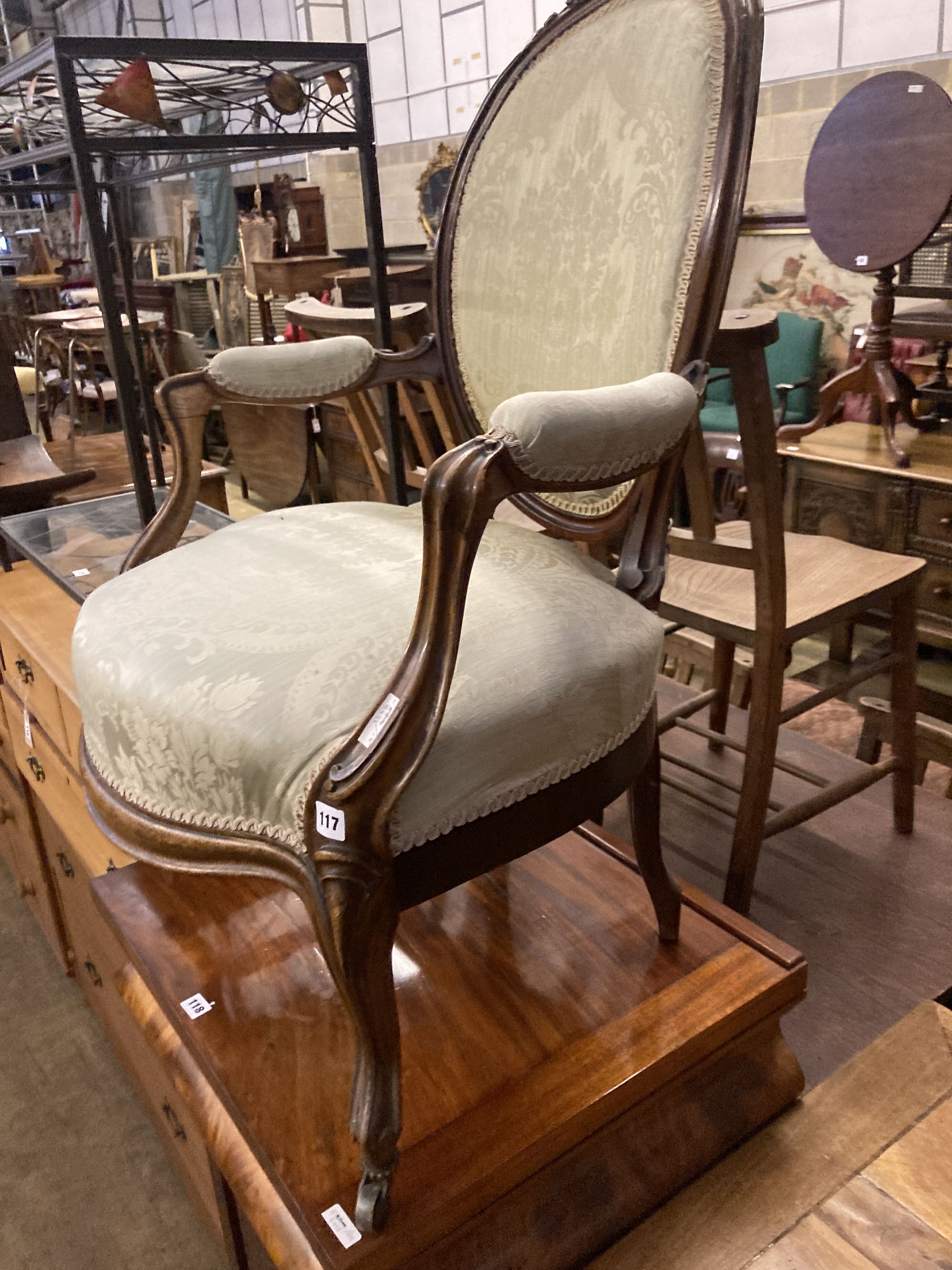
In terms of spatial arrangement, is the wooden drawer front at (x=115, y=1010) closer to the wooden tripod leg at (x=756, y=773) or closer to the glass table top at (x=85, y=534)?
the glass table top at (x=85, y=534)

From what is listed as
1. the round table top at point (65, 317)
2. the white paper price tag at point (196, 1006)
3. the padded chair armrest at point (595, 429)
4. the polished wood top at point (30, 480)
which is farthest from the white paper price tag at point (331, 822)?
the round table top at point (65, 317)

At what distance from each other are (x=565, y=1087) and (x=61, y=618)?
46.0 inches

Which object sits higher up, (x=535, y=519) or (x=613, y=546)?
(x=535, y=519)

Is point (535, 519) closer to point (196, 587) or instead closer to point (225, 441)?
point (196, 587)

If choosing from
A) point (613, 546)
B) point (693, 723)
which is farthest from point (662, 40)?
point (613, 546)

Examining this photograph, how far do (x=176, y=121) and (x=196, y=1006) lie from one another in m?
1.50

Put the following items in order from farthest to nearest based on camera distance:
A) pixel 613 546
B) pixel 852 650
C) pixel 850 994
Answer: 1. pixel 852 650
2. pixel 613 546
3. pixel 850 994

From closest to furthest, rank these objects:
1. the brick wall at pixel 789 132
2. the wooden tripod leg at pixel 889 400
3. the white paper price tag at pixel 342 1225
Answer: the white paper price tag at pixel 342 1225, the wooden tripod leg at pixel 889 400, the brick wall at pixel 789 132

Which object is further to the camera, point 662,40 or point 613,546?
point 613,546

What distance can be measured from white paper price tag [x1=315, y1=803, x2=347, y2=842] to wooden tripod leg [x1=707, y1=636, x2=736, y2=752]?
1.12m

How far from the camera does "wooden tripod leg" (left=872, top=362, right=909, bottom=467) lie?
98.0 inches

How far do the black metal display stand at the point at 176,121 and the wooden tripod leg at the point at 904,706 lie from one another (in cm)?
77

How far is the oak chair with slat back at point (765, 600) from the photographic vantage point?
1.16 meters

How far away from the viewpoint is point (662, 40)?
889 mm
